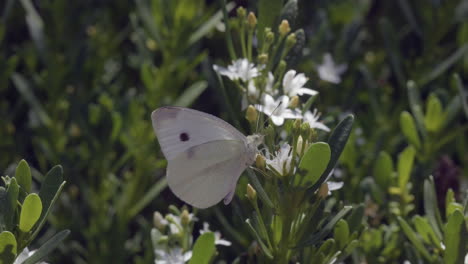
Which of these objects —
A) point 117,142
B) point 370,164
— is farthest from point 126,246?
point 370,164

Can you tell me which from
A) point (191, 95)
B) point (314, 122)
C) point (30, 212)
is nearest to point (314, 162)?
point (314, 122)

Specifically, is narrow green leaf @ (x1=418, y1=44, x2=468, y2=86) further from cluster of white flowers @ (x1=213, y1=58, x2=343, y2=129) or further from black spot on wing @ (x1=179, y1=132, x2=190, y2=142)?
black spot on wing @ (x1=179, y1=132, x2=190, y2=142)

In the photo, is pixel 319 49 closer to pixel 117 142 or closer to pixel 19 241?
pixel 117 142

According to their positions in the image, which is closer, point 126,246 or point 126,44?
point 126,246

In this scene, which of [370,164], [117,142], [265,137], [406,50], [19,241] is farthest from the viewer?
[406,50]

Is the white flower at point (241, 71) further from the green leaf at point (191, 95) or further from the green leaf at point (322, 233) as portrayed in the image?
the green leaf at point (191, 95)

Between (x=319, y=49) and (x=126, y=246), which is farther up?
(x=319, y=49)
